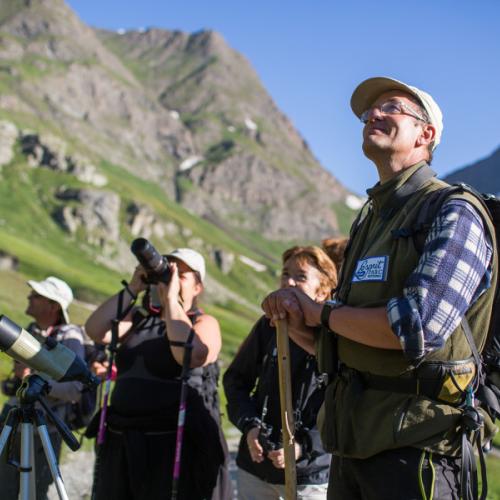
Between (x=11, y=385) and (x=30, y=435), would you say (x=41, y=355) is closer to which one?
(x=30, y=435)

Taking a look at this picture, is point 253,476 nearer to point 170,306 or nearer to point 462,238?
point 170,306

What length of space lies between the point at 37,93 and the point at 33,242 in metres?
93.5

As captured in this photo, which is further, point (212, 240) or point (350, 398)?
point (212, 240)

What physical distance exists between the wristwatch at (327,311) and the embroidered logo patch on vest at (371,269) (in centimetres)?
21

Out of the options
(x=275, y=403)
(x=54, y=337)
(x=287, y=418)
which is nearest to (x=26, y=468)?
(x=287, y=418)

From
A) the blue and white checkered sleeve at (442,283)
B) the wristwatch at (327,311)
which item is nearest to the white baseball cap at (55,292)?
the wristwatch at (327,311)

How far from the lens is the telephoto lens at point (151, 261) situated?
5754mm

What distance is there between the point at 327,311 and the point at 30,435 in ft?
7.68

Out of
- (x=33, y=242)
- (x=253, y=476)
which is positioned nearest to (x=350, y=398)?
(x=253, y=476)

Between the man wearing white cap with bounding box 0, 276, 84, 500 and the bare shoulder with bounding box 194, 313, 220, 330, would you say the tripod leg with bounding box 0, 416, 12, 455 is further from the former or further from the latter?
the man wearing white cap with bounding box 0, 276, 84, 500

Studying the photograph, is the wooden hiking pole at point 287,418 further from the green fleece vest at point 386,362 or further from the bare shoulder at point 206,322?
the bare shoulder at point 206,322

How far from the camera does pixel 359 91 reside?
175 inches

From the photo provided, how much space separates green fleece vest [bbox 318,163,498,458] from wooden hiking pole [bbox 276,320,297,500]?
8.2 inches

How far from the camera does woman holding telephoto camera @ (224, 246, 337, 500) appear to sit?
563 centimetres
